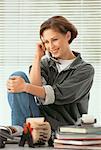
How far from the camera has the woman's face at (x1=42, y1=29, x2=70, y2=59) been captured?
204cm

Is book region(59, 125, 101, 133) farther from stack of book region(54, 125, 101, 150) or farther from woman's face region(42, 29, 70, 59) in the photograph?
woman's face region(42, 29, 70, 59)

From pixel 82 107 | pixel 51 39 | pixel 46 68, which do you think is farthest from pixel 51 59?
pixel 82 107

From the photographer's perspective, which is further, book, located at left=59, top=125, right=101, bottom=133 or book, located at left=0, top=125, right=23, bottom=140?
book, located at left=0, top=125, right=23, bottom=140

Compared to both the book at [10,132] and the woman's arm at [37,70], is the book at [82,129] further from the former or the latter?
the woman's arm at [37,70]

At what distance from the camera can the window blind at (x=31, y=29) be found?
3172mm

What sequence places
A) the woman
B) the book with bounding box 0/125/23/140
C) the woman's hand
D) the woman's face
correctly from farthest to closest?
the woman's face → the woman → the woman's hand → the book with bounding box 0/125/23/140

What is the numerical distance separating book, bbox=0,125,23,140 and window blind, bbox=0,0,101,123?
150 centimetres

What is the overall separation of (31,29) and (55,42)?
120 centimetres

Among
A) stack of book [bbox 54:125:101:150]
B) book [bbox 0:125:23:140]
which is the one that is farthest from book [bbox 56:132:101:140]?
book [bbox 0:125:23:140]

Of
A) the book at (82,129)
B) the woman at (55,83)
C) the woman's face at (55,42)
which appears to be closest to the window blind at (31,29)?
the woman at (55,83)

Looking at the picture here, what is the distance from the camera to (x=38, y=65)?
2.11 m

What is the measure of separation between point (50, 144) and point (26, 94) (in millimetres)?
406

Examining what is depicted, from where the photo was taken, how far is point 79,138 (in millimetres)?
1378

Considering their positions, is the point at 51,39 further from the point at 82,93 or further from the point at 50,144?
the point at 50,144
